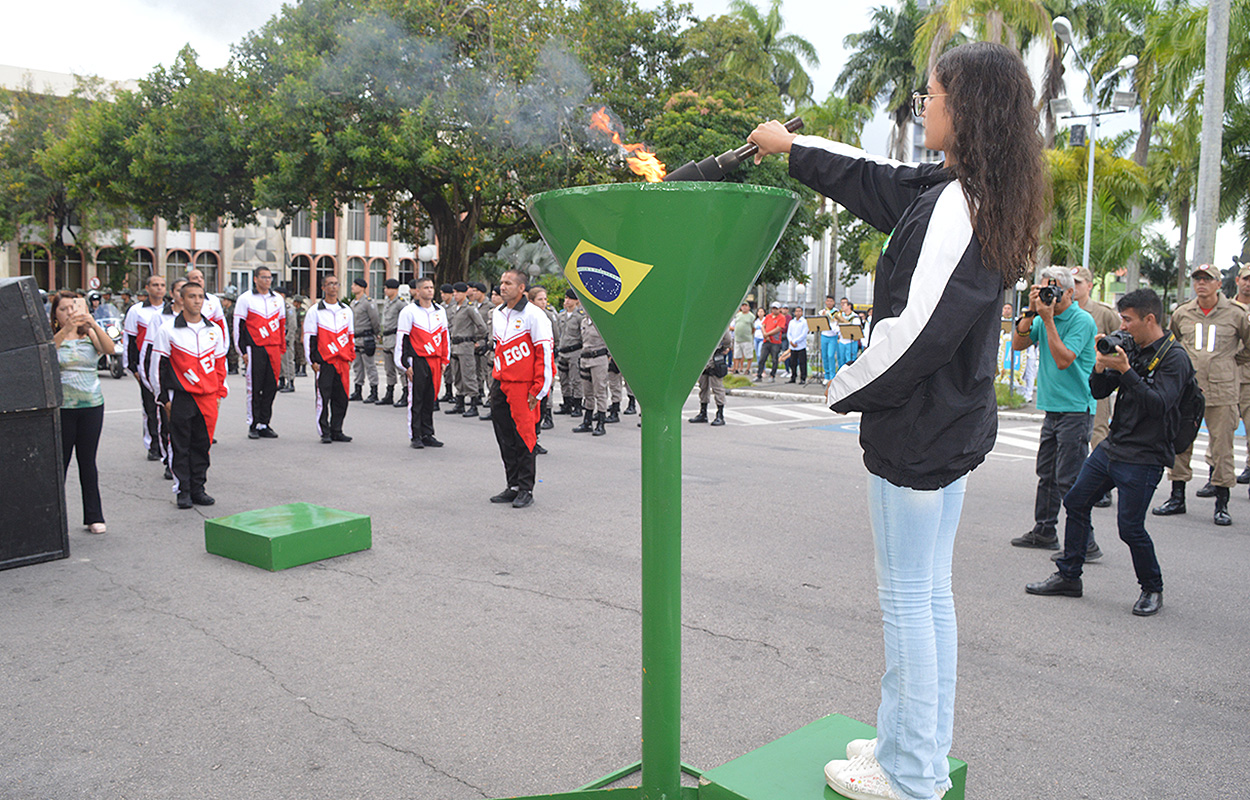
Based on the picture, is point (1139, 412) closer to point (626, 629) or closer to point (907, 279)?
point (626, 629)

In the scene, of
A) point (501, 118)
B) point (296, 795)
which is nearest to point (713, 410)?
point (501, 118)

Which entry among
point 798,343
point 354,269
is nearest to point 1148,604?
point 798,343

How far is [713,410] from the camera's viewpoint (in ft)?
52.6

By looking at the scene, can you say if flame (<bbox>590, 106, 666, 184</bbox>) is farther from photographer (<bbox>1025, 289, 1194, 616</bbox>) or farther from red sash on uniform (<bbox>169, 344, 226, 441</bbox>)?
red sash on uniform (<bbox>169, 344, 226, 441</bbox>)

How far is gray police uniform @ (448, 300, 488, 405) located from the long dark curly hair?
477 inches

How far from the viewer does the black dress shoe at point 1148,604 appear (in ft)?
16.4

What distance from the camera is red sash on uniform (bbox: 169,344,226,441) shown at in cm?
743

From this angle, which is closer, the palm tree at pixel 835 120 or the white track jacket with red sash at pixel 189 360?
the white track jacket with red sash at pixel 189 360

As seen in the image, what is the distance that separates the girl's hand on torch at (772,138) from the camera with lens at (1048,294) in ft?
10.7

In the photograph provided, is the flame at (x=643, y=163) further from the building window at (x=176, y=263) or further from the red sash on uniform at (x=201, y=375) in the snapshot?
the building window at (x=176, y=263)

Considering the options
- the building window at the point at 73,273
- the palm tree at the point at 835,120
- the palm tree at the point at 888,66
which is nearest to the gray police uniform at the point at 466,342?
the palm tree at the point at 835,120

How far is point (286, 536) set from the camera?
5648 mm

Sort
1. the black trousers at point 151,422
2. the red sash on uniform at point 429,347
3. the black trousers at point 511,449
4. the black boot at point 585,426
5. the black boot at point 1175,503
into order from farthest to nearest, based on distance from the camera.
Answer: the black boot at point 585,426
the red sash on uniform at point 429,347
the black trousers at point 151,422
the black trousers at point 511,449
the black boot at point 1175,503

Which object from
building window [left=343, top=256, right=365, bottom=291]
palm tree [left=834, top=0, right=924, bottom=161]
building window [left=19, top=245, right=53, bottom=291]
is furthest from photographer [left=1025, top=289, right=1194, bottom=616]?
building window [left=343, top=256, right=365, bottom=291]
